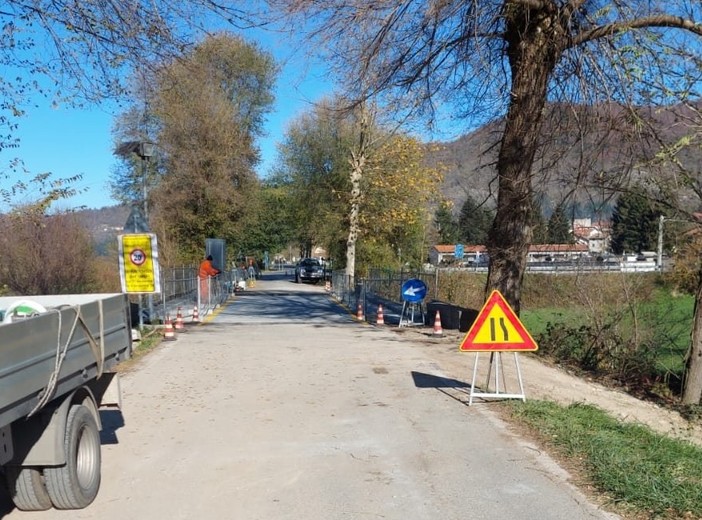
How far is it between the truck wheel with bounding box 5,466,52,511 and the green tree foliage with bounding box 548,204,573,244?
9.30m

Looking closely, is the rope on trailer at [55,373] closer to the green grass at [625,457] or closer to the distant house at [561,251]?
the green grass at [625,457]

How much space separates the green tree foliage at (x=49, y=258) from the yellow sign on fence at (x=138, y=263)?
3565 mm

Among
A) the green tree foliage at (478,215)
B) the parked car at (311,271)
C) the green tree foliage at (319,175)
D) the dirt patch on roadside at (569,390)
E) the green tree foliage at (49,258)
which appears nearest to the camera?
the dirt patch on roadside at (569,390)

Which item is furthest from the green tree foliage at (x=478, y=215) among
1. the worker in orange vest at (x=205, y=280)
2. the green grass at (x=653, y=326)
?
the worker in orange vest at (x=205, y=280)

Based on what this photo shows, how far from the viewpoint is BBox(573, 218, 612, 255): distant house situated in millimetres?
12281

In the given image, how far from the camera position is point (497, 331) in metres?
8.16

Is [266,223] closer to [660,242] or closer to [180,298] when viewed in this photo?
[180,298]

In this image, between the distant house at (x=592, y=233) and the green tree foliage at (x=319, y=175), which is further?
the green tree foliage at (x=319, y=175)

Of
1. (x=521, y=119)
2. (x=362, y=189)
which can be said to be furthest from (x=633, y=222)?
(x=362, y=189)

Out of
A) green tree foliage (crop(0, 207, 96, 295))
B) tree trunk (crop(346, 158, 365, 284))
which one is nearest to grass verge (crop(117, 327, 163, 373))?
green tree foliage (crop(0, 207, 96, 295))

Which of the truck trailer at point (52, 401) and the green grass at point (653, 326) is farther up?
the truck trailer at point (52, 401)

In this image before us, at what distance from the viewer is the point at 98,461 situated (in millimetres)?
5238

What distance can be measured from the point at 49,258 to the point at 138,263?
546 cm

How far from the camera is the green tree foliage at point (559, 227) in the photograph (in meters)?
12.1
